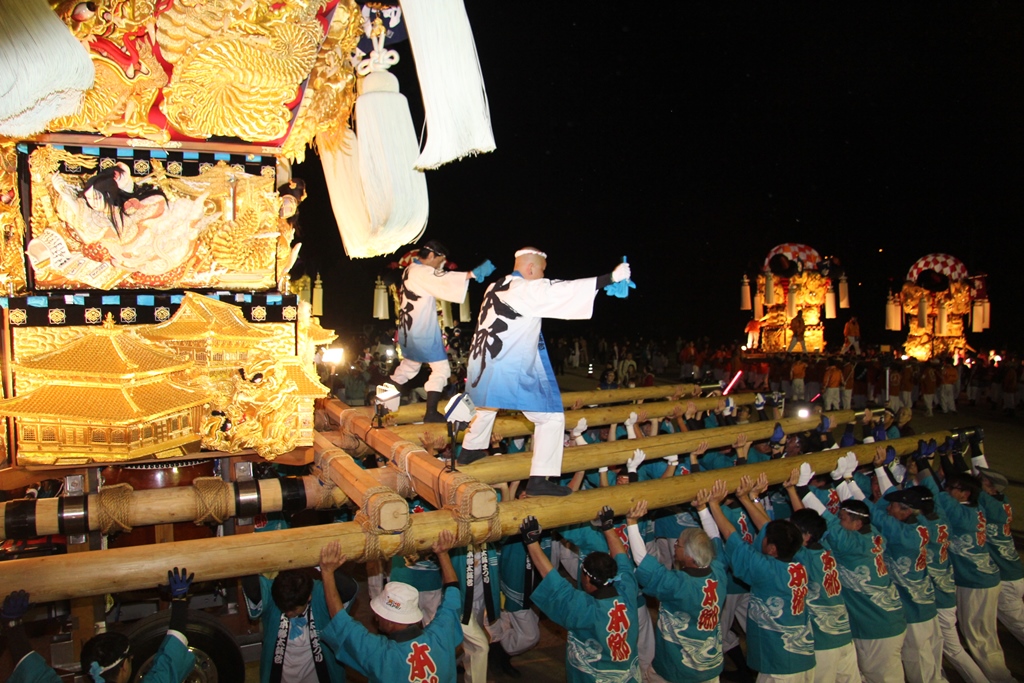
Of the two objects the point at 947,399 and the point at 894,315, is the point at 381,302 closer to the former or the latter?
the point at 947,399

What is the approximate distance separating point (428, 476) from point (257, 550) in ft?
3.55

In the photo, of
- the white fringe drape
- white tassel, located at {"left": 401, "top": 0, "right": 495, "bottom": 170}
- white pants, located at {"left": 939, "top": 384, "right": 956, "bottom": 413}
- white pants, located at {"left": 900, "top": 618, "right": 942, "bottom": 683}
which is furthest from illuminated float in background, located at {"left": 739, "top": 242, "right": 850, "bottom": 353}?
white tassel, located at {"left": 401, "top": 0, "right": 495, "bottom": 170}

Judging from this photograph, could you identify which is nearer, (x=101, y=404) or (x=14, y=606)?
(x=14, y=606)

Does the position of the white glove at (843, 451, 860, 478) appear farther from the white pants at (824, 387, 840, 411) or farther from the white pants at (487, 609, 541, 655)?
the white pants at (824, 387, 840, 411)

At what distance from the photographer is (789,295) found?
81.8 feet

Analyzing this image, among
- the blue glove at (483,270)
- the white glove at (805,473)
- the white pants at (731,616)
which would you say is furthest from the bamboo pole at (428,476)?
the white pants at (731,616)

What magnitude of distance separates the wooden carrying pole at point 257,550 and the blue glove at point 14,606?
0.05 meters

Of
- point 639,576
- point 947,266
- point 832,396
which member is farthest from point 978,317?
point 639,576

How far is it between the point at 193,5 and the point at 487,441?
3471mm

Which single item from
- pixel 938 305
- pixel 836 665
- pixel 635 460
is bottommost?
pixel 836 665

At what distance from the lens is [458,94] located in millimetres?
3457

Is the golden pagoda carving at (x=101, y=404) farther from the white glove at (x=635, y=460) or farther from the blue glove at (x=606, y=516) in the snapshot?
the white glove at (x=635, y=460)

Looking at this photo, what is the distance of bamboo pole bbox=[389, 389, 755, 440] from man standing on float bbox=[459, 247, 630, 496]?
3.25 feet

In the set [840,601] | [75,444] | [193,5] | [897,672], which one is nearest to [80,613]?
[75,444]
